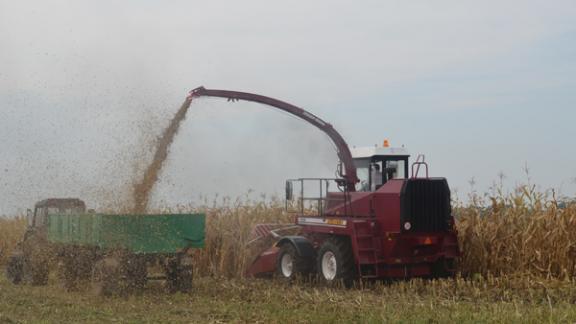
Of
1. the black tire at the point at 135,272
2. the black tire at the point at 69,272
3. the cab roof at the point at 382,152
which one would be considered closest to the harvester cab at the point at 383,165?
the cab roof at the point at 382,152

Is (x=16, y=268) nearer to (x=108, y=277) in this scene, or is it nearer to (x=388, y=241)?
(x=108, y=277)

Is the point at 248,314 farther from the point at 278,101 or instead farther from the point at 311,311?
the point at 278,101

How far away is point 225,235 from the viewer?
1884 centimetres

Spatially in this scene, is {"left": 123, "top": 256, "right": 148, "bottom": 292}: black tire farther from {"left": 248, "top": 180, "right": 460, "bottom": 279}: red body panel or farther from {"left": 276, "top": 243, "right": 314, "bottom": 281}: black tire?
{"left": 248, "top": 180, "right": 460, "bottom": 279}: red body panel

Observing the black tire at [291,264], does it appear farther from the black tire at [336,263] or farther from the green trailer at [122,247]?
the green trailer at [122,247]

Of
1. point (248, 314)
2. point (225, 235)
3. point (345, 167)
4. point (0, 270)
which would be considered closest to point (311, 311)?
point (248, 314)

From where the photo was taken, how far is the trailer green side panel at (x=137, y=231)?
13953mm

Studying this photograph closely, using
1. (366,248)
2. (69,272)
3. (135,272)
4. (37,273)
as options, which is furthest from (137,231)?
(366,248)

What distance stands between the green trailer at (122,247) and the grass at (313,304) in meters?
0.37

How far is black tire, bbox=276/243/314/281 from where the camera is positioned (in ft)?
51.3

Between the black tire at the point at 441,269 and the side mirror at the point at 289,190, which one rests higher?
the side mirror at the point at 289,190

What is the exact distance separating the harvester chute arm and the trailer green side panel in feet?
10.3

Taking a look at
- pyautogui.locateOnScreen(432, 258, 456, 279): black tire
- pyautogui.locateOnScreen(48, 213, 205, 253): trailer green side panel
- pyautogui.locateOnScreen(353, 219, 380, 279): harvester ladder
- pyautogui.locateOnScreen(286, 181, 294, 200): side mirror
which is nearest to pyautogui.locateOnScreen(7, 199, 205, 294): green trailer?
pyautogui.locateOnScreen(48, 213, 205, 253): trailer green side panel

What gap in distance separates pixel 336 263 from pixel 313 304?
2639 millimetres
